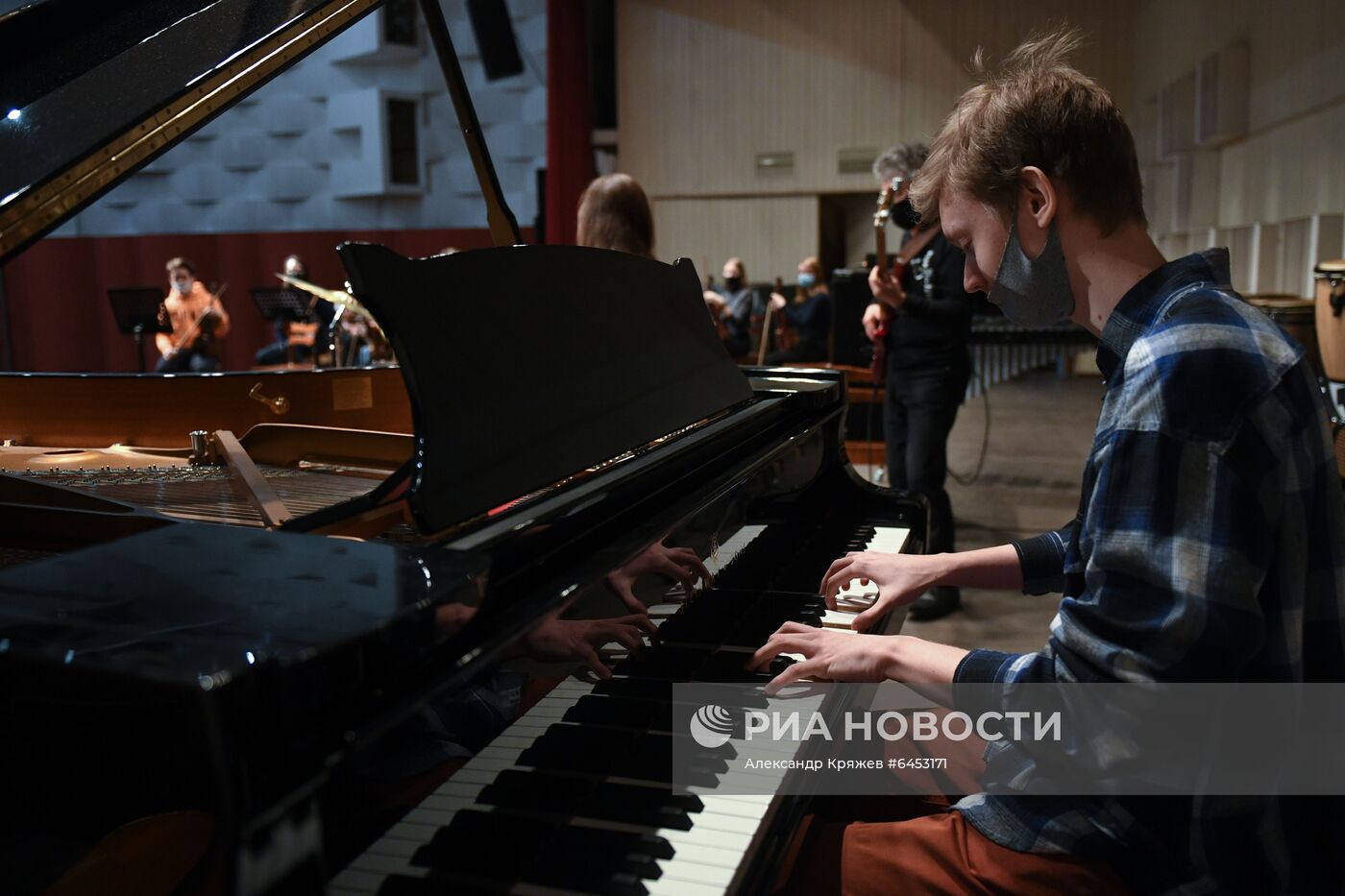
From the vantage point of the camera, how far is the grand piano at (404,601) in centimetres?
82

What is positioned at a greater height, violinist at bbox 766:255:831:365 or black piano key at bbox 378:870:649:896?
violinist at bbox 766:255:831:365

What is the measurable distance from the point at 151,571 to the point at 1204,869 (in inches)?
45.3

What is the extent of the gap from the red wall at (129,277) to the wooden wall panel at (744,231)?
2509 millimetres

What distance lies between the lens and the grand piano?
0.82m

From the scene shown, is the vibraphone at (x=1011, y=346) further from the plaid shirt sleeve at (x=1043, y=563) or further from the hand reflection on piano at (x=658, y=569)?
the hand reflection on piano at (x=658, y=569)

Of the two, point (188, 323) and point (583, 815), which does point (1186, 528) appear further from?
point (188, 323)

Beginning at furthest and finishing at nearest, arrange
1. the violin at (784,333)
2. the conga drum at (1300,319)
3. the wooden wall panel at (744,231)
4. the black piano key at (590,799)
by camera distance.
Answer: the wooden wall panel at (744,231) < the violin at (784,333) < the conga drum at (1300,319) < the black piano key at (590,799)

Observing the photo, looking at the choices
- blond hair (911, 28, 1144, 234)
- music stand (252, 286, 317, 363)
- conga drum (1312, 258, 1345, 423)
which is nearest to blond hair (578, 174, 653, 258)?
blond hair (911, 28, 1144, 234)

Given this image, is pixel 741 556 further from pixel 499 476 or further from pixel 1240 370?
pixel 1240 370

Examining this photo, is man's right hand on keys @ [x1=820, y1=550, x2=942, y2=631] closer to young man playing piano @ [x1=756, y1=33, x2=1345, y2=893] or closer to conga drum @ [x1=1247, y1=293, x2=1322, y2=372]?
young man playing piano @ [x1=756, y1=33, x2=1345, y2=893]

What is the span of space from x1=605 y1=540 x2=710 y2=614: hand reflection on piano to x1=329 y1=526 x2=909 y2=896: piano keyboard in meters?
0.08

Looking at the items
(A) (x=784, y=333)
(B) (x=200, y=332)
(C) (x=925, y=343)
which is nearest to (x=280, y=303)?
(B) (x=200, y=332)

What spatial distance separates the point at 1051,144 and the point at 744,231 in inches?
474

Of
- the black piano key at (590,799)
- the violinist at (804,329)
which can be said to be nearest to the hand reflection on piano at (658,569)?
the black piano key at (590,799)
